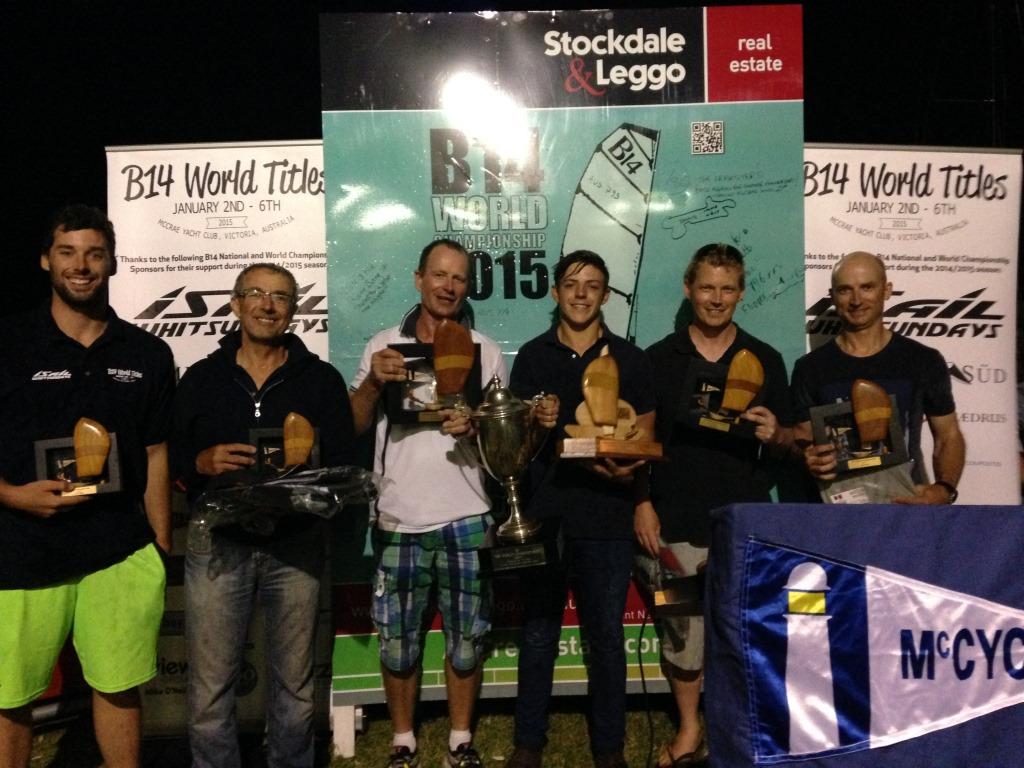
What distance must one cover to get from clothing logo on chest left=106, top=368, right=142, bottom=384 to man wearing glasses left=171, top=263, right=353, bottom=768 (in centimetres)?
16

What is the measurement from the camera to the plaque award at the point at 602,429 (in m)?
2.82

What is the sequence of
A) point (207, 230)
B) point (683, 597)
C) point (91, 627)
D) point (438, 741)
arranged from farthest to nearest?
point (207, 230) → point (438, 741) → point (91, 627) → point (683, 597)

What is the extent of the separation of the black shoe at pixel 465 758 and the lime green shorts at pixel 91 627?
1143 millimetres

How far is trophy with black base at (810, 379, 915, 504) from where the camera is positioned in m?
2.87

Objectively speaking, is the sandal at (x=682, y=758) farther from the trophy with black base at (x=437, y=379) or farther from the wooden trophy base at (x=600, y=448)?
the trophy with black base at (x=437, y=379)

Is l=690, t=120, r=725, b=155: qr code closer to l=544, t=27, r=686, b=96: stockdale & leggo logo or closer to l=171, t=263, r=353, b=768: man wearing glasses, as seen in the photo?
l=544, t=27, r=686, b=96: stockdale & leggo logo

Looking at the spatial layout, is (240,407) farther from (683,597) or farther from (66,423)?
(683,597)

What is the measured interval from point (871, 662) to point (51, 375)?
2.53 meters

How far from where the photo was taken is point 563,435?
3039 mm

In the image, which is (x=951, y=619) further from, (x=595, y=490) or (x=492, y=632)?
(x=492, y=632)

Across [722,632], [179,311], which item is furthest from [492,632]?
[179,311]

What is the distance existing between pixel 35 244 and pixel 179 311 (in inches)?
90.9

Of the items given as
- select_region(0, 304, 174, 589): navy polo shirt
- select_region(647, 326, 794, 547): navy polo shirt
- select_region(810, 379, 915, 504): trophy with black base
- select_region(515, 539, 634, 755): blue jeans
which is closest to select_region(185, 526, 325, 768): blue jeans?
select_region(0, 304, 174, 589): navy polo shirt

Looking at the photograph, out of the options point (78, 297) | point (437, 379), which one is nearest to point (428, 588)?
point (437, 379)
